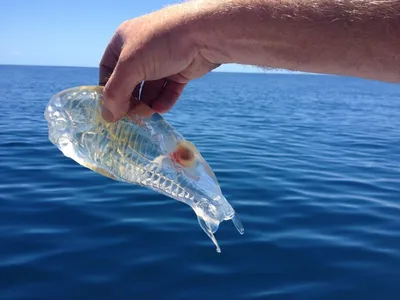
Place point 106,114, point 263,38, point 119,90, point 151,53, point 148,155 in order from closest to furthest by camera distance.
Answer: point 263,38 → point 151,53 → point 119,90 → point 106,114 → point 148,155

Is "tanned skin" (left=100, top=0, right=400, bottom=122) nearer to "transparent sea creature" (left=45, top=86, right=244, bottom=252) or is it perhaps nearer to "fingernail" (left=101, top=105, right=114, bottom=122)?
"fingernail" (left=101, top=105, right=114, bottom=122)

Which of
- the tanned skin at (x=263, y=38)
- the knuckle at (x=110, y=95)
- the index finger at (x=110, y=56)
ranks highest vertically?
the tanned skin at (x=263, y=38)

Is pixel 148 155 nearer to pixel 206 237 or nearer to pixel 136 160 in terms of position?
pixel 136 160

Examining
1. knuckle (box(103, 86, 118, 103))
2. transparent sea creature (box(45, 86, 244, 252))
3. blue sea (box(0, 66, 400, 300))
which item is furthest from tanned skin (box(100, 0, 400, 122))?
blue sea (box(0, 66, 400, 300))

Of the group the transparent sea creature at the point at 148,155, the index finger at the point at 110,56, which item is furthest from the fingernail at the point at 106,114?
the index finger at the point at 110,56

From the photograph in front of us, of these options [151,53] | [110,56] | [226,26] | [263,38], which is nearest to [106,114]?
[110,56]

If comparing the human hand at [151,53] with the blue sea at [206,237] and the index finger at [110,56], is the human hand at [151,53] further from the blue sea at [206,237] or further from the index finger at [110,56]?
the blue sea at [206,237]

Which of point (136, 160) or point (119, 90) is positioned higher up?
point (119, 90)

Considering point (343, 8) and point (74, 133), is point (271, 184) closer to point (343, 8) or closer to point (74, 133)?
point (74, 133)
